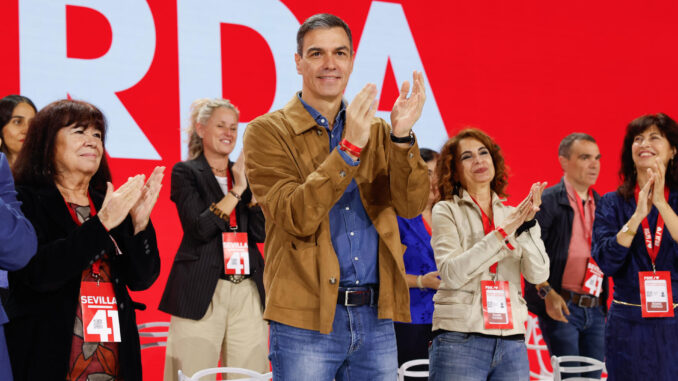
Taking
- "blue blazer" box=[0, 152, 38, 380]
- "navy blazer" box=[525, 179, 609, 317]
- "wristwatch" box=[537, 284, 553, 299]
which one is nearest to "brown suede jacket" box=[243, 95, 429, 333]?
"blue blazer" box=[0, 152, 38, 380]

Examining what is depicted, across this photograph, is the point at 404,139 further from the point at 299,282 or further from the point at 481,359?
the point at 481,359

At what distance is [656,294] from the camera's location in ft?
10.2

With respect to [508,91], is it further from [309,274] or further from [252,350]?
[309,274]

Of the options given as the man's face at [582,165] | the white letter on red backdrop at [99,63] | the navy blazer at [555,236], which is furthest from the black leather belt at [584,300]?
the white letter on red backdrop at [99,63]

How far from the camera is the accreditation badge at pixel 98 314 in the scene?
216 centimetres

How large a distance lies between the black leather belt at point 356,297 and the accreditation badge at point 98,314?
2.41 ft

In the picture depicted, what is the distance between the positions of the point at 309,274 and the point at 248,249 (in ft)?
5.54

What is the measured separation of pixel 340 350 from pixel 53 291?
0.91 meters

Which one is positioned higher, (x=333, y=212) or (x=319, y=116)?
(x=319, y=116)

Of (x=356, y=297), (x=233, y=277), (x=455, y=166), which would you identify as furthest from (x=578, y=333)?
(x=356, y=297)

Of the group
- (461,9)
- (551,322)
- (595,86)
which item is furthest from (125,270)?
(595,86)

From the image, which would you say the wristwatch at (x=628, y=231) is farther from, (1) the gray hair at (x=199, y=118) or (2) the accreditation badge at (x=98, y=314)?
(2) the accreditation badge at (x=98, y=314)

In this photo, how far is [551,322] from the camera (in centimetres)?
420

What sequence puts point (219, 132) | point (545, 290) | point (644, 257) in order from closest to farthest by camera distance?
point (644, 257) < point (219, 132) < point (545, 290)
